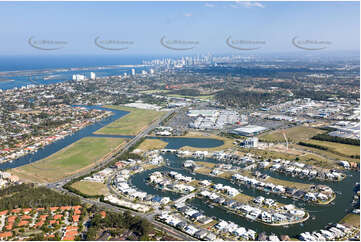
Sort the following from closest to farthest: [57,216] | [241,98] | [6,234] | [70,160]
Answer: [6,234], [57,216], [70,160], [241,98]

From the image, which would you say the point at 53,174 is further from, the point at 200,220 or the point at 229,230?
the point at 229,230

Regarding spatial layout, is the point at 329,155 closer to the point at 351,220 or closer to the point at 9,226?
the point at 351,220

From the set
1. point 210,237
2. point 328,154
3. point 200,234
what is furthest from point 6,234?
point 328,154

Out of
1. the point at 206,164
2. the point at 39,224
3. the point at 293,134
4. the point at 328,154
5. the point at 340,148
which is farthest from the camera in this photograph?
the point at 293,134

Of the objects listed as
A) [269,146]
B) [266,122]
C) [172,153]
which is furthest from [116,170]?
[266,122]

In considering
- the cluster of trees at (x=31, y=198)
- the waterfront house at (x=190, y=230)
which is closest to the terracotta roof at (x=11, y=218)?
the cluster of trees at (x=31, y=198)

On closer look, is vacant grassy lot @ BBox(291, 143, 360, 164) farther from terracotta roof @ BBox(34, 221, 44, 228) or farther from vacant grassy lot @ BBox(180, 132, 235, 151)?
terracotta roof @ BBox(34, 221, 44, 228)

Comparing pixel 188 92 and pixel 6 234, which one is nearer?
pixel 6 234

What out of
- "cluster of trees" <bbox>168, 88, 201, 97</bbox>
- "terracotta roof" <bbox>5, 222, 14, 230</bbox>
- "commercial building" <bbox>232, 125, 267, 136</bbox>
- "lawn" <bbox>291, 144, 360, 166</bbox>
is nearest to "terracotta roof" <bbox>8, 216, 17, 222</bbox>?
"terracotta roof" <bbox>5, 222, 14, 230</bbox>
